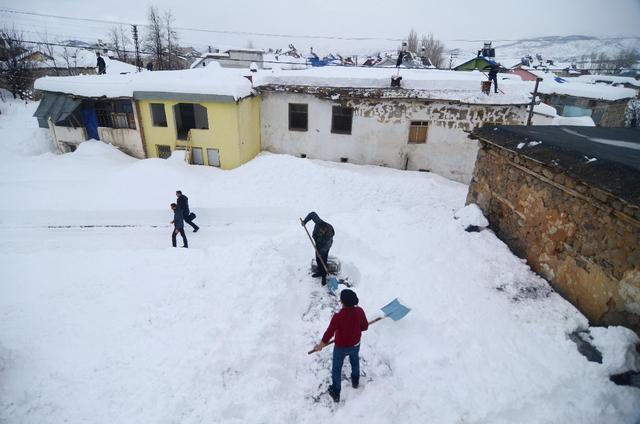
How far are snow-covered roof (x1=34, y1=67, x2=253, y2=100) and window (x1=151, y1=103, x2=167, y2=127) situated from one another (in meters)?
1.09

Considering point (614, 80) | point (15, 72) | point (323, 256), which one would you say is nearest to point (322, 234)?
point (323, 256)

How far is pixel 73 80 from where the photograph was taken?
14.6 meters

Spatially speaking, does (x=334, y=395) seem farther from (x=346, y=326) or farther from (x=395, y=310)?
(x=395, y=310)

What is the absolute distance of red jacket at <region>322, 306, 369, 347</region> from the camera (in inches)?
164

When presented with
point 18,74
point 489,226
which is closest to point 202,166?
point 489,226

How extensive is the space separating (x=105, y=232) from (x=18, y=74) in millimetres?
28603

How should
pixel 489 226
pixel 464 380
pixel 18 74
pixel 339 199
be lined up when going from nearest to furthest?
pixel 464 380
pixel 489 226
pixel 339 199
pixel 18 74

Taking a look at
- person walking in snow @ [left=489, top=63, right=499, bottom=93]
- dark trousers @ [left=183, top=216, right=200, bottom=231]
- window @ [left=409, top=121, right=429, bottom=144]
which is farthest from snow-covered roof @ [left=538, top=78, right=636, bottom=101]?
dark trousers @ [left=183, top=216, right=200, bottom=231]

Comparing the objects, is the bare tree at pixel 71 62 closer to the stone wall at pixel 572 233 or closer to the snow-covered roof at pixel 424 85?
the snow-covered roof at pixel 424 85

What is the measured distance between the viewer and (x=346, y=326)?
13.7ft

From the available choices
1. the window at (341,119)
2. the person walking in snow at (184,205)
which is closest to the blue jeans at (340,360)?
the person walking in snow at (184,205)

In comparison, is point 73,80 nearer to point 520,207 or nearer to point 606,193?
point 520,207

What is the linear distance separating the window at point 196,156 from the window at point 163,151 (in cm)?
124

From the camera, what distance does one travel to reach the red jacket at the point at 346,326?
4164 millimetres
